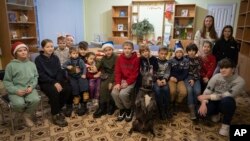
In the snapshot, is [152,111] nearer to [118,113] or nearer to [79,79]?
[118,113]

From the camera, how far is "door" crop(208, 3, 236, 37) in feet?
17.5

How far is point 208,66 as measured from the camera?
8.33ft

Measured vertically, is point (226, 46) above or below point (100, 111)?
above

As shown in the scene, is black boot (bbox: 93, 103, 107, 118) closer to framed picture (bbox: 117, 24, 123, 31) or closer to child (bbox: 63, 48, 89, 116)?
child (bbox: 63, 48, 89, 116)

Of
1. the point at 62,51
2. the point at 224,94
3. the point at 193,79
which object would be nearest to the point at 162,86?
the point at 193,79

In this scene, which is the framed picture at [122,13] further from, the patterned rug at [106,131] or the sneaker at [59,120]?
the sneaker at [59,120]

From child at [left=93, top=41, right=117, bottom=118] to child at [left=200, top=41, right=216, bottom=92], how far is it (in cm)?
120

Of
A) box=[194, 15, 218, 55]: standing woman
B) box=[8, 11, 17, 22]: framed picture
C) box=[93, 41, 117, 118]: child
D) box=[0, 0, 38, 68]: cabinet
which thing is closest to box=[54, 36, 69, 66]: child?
box=[93, 41, 117, 118]: child

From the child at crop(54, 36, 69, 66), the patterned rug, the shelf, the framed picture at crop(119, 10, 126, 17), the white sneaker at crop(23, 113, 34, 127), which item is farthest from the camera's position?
the framed picture at crop(119, 10, 126, 17)

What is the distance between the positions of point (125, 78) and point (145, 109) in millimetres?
598

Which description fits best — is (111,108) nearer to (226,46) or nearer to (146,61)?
(146,61)

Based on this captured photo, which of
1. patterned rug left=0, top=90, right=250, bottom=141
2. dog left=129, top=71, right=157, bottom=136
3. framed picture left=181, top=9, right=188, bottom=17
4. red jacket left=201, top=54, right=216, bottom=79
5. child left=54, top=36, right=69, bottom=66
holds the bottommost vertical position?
patterned rug left=0, top=90, right=250, bottom=141

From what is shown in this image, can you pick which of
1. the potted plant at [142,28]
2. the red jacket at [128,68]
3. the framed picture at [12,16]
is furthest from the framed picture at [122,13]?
the red jacket at [128,68]

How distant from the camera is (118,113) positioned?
2.59 meters
